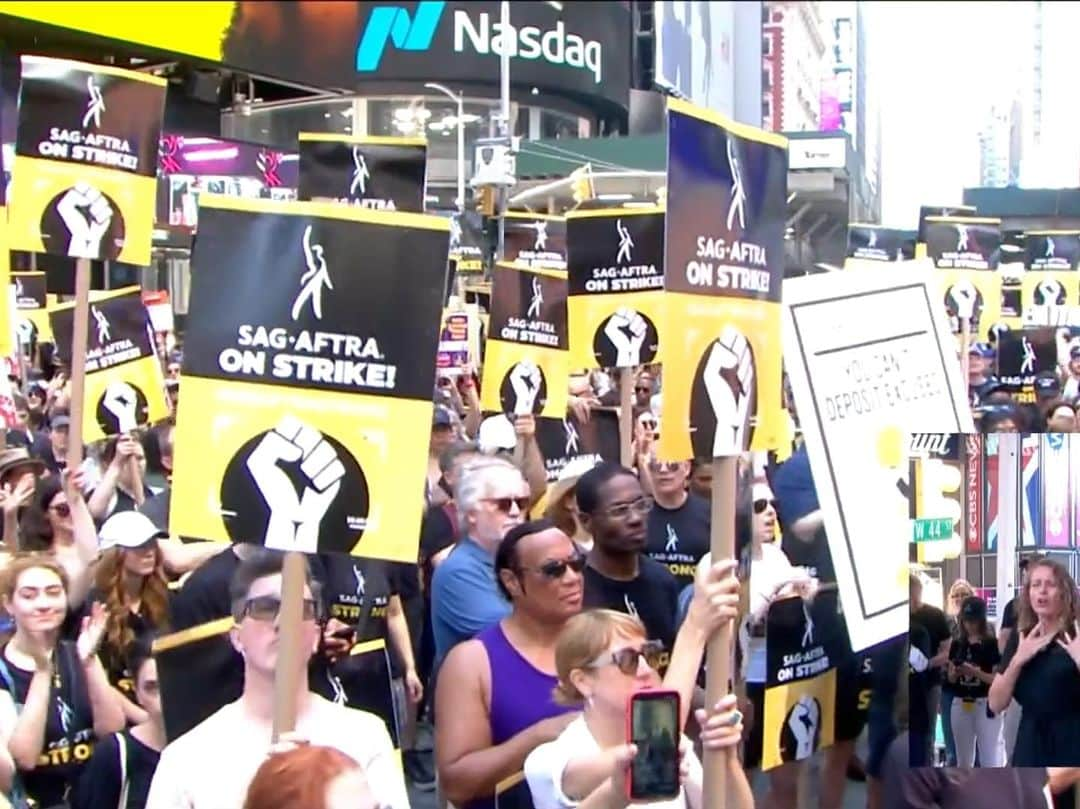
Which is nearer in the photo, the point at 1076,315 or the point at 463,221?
the point at 1076,315

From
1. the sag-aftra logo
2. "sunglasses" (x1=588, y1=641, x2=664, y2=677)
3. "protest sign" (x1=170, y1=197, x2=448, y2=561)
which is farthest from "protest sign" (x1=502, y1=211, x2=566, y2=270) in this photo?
the sag-aftra logo

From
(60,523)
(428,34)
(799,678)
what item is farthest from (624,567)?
(428,34)

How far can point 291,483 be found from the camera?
3.59 metres

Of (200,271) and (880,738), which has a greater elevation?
(200,271)

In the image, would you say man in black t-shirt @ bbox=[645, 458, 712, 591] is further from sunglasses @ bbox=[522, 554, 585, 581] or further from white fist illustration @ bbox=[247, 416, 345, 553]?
white fist illustration @ bbox=[247, 416, 345, 553]

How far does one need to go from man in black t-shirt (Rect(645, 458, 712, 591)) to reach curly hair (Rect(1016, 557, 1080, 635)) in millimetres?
2798

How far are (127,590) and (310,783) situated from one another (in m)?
2.86

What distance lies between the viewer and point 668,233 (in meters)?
3.73

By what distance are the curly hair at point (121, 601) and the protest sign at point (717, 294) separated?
6.69 feet

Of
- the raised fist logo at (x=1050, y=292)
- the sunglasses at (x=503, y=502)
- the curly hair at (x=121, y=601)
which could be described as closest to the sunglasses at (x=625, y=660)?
the sunglasses at (x=503, y=502)

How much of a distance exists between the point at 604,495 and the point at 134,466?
3522 millimetres

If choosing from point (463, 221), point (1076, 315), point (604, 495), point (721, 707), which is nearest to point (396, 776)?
point (721, 707)

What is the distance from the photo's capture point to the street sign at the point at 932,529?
3.51m

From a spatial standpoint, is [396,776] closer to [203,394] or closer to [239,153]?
[203,394]
